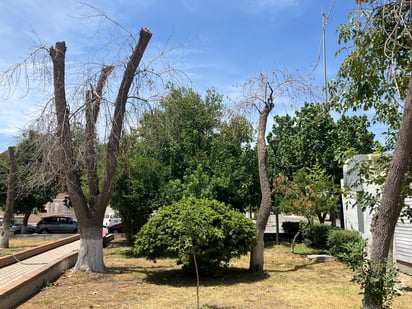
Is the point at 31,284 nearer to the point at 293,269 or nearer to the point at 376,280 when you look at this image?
the point at 376,280

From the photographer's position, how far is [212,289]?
9.12 m

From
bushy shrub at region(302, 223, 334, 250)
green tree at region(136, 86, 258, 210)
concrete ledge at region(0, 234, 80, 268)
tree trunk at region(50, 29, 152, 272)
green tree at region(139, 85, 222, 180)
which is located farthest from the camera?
green tree at region(139, 85, 222, 180)

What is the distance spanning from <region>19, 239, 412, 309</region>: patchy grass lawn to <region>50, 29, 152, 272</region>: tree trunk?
2.59ft

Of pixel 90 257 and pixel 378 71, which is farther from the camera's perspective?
pixel 90 257

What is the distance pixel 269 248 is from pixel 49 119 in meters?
11.5

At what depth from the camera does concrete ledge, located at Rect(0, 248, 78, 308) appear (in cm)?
725

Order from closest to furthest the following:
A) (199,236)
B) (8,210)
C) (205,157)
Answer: (199,236)
(205,157)
(8,210)

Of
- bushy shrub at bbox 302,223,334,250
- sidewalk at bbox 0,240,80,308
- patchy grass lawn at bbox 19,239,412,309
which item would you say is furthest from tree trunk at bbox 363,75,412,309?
bushy shrub at bbox 302,223,334,250

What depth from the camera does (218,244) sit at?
9.91 meters

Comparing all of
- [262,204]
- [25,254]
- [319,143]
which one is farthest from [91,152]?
[319,143]

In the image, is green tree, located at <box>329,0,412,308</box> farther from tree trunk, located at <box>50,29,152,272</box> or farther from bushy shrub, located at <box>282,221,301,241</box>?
bushy shrub, located at <box>282,221,301,241</box>

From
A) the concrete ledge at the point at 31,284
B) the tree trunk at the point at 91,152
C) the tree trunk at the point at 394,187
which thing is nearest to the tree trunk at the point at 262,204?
the tree trunk at the point at 91,152

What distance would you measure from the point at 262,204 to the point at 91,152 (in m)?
4.87

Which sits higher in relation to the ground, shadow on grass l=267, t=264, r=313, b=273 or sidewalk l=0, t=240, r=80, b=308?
shadow on grass l=267, t=264, r=313, b=273
